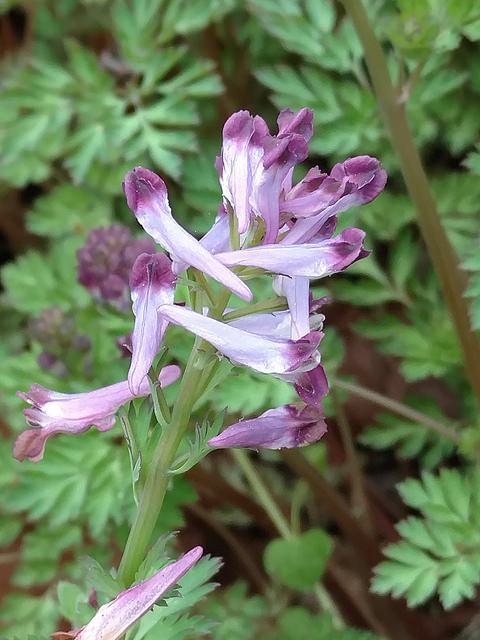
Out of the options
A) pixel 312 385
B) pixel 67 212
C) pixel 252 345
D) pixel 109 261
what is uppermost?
pixel 252 345

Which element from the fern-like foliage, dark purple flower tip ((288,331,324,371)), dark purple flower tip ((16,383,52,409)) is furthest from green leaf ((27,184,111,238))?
dark purple flower tip ((288,331,324,371))

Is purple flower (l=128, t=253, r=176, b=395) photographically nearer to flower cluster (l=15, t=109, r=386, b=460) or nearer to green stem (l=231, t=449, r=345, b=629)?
flower cluster (l=15, t=109, r=386, b=460)

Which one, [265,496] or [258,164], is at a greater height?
[258,164]

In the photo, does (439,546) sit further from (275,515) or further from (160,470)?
(160,470)

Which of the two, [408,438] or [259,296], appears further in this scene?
[408,438]

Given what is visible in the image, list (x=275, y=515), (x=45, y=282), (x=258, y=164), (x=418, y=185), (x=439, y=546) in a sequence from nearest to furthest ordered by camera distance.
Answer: (x=258, y=164), (x=439, y=546), (x=418, y=185), (x=275, y=515), (x=45, y=282)

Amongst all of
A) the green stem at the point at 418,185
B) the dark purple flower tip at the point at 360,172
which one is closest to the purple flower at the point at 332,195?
the dark purple flower tip at the point at 360,172

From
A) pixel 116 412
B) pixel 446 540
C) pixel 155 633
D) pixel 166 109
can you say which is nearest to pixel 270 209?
pixel 116 412

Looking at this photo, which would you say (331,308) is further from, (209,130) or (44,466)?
(44,466)

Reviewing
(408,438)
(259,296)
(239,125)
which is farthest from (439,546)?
(239,125)
